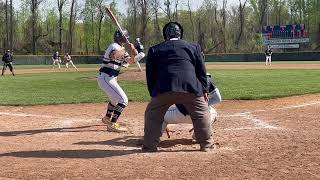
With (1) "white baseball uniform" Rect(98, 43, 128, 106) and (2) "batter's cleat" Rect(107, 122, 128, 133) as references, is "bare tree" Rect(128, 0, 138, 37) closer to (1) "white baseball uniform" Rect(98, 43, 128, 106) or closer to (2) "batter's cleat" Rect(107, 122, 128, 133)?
(1) "white baseball uniform" Rect(98, 43, 128, 106)

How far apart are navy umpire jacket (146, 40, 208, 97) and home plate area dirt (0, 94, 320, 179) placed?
91cm

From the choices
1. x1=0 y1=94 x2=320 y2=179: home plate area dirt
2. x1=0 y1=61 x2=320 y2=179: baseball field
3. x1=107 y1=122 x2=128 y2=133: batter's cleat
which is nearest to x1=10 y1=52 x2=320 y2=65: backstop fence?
x1=0 y1=61 x2=320 y2=179: baseball field

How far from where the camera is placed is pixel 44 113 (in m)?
11.8

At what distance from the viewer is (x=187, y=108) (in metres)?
6.83

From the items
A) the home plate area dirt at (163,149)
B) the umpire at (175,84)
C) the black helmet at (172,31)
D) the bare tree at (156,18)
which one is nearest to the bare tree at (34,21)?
the bare tree at (156,18)

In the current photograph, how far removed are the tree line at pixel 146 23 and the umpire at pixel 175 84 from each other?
244 feet

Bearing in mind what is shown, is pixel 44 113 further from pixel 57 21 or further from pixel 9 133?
pixel 57 21

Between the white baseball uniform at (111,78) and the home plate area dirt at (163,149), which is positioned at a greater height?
the white baseball uniform at (111,78)

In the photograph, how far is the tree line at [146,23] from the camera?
84.0 metres

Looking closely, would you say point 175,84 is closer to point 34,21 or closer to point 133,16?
point 133,16

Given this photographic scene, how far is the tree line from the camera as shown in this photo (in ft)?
276

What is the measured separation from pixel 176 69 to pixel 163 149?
1255mm

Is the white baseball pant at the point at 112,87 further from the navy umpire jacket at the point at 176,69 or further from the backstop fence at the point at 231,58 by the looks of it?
the backstop fence at the point at 231,58

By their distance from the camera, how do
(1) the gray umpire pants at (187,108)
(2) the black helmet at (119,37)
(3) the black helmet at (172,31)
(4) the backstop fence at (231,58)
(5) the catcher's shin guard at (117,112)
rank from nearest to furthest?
(1) the gray umpire pants at (187,108)
(3) the black helmet at (172,31)
(2) the black helmet at (119,37)
(5) the catcher's shin guard at (117,112)
(4) the backstop fence at (231,58)
